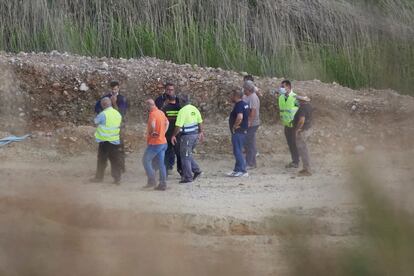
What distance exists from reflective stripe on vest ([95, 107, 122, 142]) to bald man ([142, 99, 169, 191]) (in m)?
0.51

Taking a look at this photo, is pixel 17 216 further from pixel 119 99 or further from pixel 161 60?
pixel 161 60

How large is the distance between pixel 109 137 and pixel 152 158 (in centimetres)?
76

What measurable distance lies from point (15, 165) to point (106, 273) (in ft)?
34.7

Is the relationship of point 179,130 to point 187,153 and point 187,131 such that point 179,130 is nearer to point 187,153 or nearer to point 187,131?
point 187,131

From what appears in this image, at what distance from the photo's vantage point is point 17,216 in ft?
27.8

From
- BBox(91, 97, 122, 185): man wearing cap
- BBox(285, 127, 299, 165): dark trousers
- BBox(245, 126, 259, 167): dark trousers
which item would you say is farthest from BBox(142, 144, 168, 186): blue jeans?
BBox(285, 127, 299, 165): dark trousers

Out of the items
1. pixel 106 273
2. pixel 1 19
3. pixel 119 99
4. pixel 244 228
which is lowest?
pixel 244 228

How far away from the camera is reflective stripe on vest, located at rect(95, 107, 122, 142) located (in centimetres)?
1468

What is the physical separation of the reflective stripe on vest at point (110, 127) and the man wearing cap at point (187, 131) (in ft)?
3.09

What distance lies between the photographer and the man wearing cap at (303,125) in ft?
51.5

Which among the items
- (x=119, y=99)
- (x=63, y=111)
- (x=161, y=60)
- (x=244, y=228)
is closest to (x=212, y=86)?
(x=161, y=60)

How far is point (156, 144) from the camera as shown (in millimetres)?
14750

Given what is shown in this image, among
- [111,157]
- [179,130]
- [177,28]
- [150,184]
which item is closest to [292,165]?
[179,130]

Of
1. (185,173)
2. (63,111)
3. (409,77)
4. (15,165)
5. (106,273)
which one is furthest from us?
(63,111)
